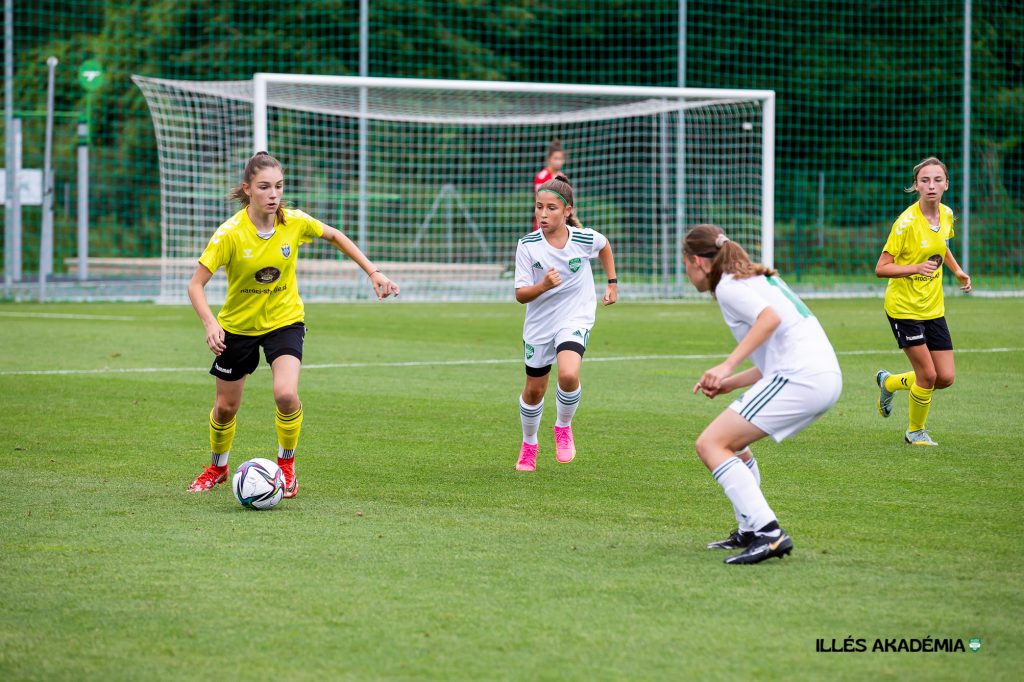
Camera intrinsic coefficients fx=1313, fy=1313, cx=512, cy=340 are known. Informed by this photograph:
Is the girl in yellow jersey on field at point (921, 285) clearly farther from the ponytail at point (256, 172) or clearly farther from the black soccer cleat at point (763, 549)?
the ponytail at point (256, 172)

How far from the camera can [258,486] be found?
6344mm

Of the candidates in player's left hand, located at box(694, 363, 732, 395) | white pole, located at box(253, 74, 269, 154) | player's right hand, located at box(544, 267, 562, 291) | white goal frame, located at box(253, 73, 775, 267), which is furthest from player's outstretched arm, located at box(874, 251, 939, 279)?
white goal frame, located at box(253, 73, 775, 267)

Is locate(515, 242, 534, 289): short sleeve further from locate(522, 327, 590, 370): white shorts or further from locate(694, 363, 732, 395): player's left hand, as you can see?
locate(694, 363, 732, 395): player's left hand

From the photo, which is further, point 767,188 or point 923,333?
point 767,188

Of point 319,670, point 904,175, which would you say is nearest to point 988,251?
point 904,175

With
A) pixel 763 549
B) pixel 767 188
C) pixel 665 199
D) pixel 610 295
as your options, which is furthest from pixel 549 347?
pixel 665 199

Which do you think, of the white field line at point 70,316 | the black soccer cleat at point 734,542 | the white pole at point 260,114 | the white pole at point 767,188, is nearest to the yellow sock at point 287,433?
the black soccer cleat at point 734,542

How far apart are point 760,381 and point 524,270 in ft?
9.65

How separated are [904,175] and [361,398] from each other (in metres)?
28.7

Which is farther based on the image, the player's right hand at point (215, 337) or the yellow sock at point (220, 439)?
the yellow sock at point (220, 439)

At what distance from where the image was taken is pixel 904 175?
3609 cm

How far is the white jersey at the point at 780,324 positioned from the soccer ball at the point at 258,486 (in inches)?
94.6

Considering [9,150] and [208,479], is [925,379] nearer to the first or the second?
[208,479]

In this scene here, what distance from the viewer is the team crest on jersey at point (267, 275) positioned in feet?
23.1
